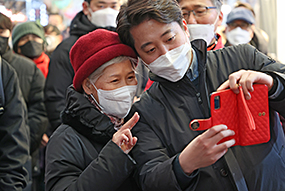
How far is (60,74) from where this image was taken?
3332 mm

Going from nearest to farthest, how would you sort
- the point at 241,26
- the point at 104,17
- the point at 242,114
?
the point at 242,114 → the point at 104,17 → the point at 241,26

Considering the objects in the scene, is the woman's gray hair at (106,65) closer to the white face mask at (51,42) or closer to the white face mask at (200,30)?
the white face mask at (200,30)

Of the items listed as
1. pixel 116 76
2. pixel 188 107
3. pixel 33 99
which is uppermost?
pixel 116 76

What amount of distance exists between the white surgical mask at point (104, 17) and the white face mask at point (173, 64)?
1.62 m

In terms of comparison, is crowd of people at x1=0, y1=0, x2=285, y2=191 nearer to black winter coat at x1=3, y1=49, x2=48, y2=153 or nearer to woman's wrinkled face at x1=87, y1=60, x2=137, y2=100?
woman's wrinkled face at x1=87, y1=60, x2=137, y2=100

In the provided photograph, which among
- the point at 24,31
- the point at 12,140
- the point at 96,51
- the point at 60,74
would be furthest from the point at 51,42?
the point at 96,51

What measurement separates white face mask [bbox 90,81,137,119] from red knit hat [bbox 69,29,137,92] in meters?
0.16

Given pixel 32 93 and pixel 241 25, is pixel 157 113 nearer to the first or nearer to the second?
pixel 32 93

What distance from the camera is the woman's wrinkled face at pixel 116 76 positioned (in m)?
1.99

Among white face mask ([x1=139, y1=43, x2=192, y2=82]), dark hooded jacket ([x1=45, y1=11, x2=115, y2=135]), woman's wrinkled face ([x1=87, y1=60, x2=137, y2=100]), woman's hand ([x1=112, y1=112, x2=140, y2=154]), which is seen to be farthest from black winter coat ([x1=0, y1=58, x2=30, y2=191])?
white face mask ([x1=139, y1=43, x2=192, y2=82])

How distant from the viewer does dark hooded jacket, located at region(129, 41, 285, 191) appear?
152cm

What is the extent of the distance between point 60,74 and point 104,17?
0.73m

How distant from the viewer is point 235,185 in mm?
1498

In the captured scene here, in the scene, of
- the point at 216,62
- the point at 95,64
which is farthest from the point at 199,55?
the point at 95,64
